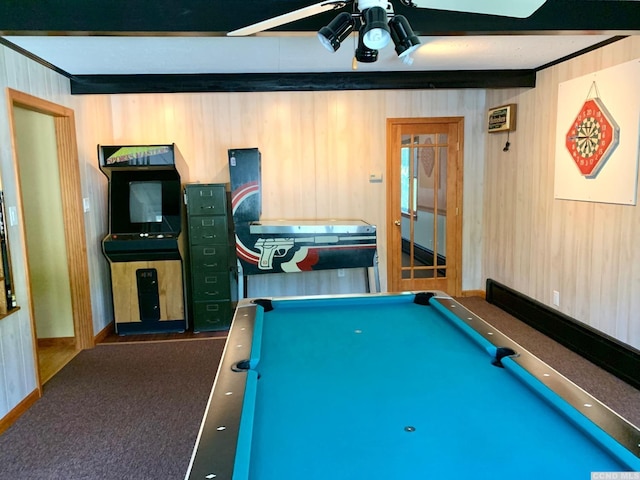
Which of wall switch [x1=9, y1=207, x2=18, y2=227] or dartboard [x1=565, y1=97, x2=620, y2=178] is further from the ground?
dartboard [x1=565, y1=97, x2=620, y2=178]

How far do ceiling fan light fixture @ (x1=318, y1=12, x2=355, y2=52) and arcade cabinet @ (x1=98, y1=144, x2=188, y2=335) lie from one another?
8.90ft

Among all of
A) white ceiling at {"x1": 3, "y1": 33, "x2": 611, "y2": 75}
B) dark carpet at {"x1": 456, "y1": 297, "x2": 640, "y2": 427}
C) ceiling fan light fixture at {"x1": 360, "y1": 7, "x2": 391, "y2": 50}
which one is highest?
white ceiling at {"x1": 3, "y1": 33, "x2": 611, "y2": 75}

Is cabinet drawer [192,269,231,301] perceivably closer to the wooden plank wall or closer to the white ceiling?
the wooden plank wall

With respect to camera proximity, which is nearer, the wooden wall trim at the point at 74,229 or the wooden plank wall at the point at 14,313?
the wooden plank wall at the point at 14,313

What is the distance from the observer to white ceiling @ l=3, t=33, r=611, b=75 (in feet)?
10.4

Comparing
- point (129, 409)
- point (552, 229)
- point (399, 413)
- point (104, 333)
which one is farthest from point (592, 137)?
point (104, 333)

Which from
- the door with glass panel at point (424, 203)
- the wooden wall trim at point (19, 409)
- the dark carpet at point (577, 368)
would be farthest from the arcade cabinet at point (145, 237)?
the dark carpet at point (577, 368)

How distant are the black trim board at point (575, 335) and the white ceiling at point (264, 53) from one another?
7.08 ft

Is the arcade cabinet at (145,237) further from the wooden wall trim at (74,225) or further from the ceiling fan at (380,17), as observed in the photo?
the ceiling fan at (380,17)

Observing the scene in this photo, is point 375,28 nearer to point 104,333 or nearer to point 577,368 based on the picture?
point 577,368

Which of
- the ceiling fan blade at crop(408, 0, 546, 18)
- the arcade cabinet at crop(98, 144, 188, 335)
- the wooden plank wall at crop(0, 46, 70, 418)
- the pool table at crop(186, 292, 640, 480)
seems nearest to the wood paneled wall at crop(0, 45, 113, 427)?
the wooden plank wall at crop(0, 46, 70, 418)

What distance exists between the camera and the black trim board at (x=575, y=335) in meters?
3.17

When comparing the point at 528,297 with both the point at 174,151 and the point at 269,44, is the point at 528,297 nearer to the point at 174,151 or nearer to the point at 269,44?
the point at 269,44

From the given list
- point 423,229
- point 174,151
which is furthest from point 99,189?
point 423,229
